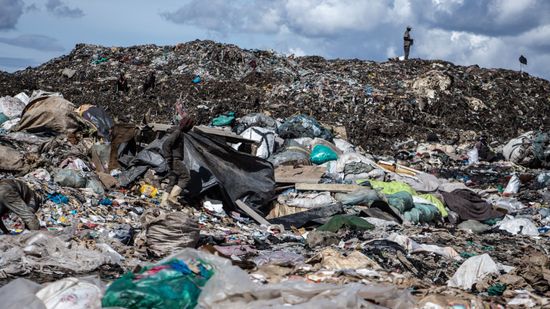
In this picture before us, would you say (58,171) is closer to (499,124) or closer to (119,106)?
(119,106)

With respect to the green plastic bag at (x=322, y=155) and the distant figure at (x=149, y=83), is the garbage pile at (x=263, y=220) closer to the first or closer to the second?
the green plastic bag at (x=322, y=155)

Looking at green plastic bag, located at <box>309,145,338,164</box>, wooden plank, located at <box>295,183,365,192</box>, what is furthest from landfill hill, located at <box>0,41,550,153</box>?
wooden plank, located at <box>295,183,365,192</box>

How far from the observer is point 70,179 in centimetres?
913

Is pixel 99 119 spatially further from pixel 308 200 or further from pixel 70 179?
pixel 308 200

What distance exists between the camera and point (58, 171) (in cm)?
940

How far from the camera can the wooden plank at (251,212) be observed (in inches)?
380

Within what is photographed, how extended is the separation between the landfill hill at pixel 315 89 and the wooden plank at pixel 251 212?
6412mm

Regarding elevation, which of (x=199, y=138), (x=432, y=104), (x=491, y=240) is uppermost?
(x=432, y=104)

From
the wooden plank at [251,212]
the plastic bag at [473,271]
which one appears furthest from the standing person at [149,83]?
the plastic bag at [473,271]

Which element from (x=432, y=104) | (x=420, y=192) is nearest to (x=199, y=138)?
(x=420, y=192)

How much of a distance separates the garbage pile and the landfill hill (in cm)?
242

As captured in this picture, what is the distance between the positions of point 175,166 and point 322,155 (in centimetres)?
419

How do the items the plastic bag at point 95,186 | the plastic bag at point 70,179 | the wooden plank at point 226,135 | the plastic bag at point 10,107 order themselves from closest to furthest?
1. the plastic bag at point 70,179
2. the plastic bag at point 95,186
3. the wooden plank at point 226,135
4. the plastic bag at point 10,107

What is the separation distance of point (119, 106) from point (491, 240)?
11.9 meters
